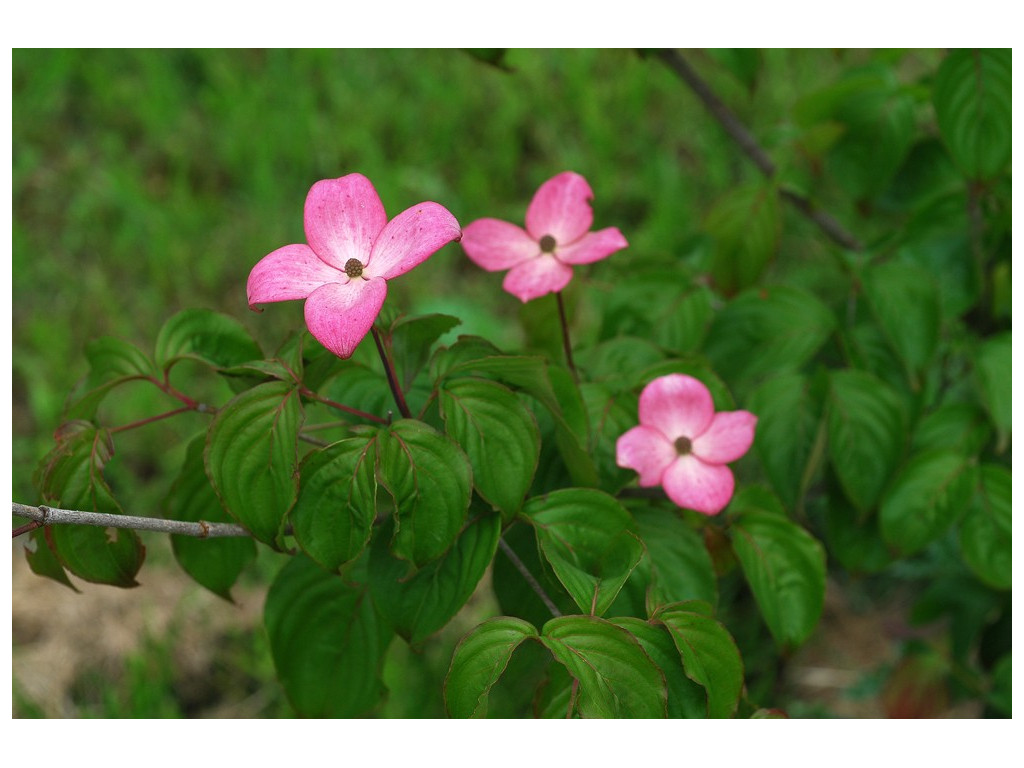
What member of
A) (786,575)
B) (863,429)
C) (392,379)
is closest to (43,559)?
(392,379)

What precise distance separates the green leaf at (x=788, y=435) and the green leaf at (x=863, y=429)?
20mm

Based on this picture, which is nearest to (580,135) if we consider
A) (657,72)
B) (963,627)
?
(657,72)

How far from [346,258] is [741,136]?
646 mm

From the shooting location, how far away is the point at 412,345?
815 millimetres

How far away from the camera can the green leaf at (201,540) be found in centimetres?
82

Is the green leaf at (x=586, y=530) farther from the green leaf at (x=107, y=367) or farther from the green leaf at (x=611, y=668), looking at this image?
the green leaf at (x=107, y=367)

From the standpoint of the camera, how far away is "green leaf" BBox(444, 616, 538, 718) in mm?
644

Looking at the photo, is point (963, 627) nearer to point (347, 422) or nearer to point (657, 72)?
point (347, 422)

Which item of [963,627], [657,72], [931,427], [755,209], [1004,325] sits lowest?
[963,627]

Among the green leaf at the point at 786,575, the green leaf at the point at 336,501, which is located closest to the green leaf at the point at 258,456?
the green leaf at the point at 336,501

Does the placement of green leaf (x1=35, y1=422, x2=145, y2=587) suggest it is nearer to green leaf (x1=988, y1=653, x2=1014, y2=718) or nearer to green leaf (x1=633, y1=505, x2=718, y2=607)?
green leaf (x1=633, y1=505, x2=718, y2=607)

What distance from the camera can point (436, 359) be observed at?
781 mm

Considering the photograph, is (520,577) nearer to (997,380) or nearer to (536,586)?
(536,586)

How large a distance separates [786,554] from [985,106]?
52 centimetres
